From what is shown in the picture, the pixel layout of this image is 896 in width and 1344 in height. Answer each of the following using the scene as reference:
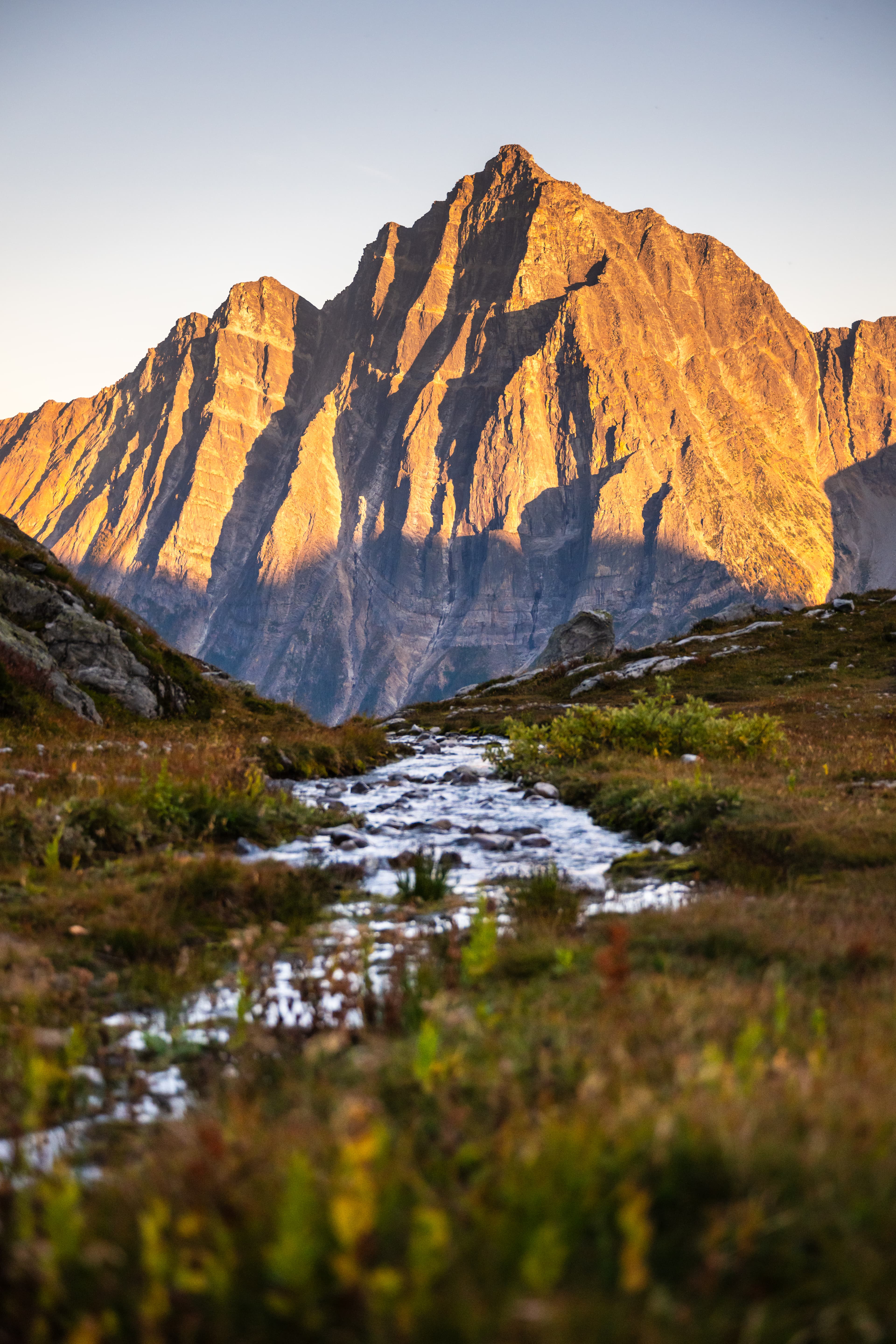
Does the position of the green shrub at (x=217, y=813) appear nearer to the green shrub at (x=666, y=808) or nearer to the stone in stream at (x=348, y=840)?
the stone in stream at (x=348, y=840)

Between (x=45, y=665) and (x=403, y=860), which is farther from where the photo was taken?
(x=45, y=665)

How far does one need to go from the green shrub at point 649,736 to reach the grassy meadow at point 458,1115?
27.2 feet

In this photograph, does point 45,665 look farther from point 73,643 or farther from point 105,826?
point 105,826

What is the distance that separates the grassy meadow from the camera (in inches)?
68.0

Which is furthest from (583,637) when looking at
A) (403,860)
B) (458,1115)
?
(458,1115)

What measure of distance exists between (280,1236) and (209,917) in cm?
489

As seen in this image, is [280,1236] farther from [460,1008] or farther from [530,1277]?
[460,1008]

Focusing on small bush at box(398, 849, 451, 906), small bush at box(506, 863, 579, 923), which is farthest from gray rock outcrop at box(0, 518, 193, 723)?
small bush at box(506, 863, 579, 923)

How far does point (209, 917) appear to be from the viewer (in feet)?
20.9

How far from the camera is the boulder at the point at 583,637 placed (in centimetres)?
6088

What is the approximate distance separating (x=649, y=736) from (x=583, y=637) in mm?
45881

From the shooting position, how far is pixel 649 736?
16922 millimetres

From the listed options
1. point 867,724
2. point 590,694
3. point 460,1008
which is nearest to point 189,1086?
point 460,1008

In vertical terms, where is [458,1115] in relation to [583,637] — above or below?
below
